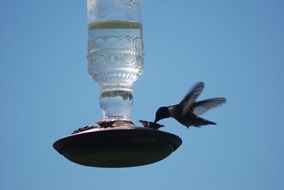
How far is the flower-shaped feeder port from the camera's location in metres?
4.19

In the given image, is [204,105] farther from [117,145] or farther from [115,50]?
[115,50]

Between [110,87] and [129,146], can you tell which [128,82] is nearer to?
[110,87]

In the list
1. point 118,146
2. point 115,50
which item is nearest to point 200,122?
point 118,146

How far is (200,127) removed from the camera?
4.82 meters

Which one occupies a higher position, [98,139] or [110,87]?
[110,87]

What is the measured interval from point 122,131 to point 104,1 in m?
2.29

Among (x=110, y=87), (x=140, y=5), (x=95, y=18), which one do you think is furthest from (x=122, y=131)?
(x=140, y=5)

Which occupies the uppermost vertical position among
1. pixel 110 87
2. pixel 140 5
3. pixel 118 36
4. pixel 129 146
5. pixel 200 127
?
pixel 140 5

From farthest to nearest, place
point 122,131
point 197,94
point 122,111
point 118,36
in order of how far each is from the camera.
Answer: point 118,36 → point 122,111 → point 197,94 → point 122,131

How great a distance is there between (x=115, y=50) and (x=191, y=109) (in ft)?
4.26

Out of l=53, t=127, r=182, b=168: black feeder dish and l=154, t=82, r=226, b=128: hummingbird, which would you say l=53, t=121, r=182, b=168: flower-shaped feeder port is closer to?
l=53, t=127, r=182, b=168: black feeder dish

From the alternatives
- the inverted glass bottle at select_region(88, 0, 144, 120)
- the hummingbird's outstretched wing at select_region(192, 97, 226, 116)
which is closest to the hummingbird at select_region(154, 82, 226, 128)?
the hummingbird's outstretched wing at select_region(192, 97, 226, 116)

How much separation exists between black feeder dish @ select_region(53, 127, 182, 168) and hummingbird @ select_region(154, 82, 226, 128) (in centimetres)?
25

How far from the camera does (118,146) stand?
166 inches
